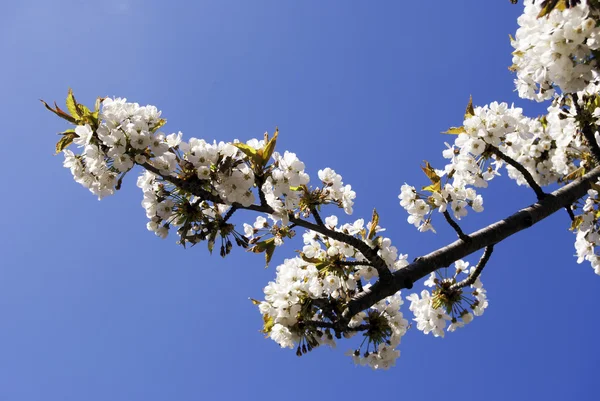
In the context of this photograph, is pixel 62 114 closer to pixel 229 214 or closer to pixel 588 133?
pixel 229 214

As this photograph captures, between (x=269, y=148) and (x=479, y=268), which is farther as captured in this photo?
(x=479, y=268)

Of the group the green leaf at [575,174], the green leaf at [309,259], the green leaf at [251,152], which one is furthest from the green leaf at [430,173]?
the green leaf at [575,174]

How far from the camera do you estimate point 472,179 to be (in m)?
5.25

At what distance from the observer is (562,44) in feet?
12.1

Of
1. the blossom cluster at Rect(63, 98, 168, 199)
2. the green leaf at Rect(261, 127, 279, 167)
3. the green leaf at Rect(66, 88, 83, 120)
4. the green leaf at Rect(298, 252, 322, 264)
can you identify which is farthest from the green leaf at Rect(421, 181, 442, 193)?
the green leaf at Rect(66, 88, 83, 120)

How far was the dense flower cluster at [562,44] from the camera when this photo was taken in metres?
3.56

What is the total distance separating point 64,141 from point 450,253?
3583 mm

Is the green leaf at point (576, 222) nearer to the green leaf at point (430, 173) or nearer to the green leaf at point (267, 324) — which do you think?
the green leaf at point (430, 173)

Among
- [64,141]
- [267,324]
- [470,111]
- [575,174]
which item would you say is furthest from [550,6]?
[64,141]

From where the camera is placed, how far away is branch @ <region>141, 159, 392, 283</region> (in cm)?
405

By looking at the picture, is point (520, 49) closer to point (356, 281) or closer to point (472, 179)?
point (472, 179)

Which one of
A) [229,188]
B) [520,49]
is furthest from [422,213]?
[229,188]

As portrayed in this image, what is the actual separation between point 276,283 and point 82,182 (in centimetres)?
204

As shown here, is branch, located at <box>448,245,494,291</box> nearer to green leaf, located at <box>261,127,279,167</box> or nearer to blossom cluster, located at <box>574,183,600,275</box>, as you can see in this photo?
blossom cluster, located at <box>574,183,600,275</box>
